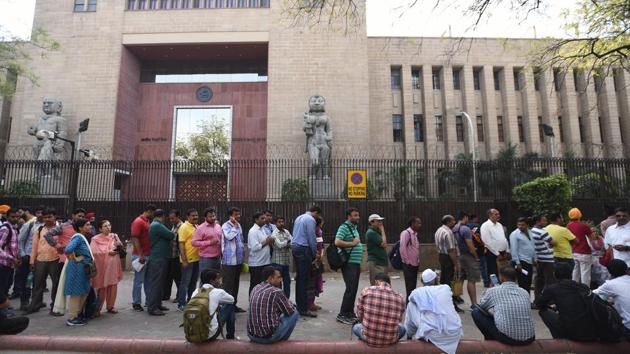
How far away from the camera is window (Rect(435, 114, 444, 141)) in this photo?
83.1 ft

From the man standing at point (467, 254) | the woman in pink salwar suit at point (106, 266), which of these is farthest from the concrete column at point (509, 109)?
the woman in pink salwar suit at point (106, 266)

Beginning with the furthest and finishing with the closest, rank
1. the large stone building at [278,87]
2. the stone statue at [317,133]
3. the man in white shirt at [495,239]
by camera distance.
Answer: the large stone building at [278,87] → the stone statue at [317,133] → the man in white shirt at [495,239]

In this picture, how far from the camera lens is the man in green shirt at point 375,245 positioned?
6.24 metres

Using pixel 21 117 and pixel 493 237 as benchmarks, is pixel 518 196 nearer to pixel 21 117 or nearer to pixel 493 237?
pixel 493 237

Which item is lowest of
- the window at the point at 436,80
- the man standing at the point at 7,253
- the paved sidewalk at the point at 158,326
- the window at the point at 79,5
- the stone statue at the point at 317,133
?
the paved sidewalk at the point at 158,326

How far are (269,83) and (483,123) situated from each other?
15.2 meters

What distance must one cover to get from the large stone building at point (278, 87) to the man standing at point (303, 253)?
13.9 metres

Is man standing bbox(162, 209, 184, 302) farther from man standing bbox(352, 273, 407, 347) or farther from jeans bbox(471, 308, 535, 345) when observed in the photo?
jeans bbox(471, 308, 535, 345)

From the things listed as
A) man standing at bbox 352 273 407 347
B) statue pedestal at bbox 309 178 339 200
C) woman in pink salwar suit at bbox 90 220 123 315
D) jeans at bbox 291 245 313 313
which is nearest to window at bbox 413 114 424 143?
statue pedestal at bbox 309 178 339 200

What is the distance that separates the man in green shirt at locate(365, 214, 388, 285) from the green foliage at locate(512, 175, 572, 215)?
26.3ft

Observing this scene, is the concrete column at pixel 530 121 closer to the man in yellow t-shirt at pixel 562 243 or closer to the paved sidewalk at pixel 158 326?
the man in yellow t-shirt at pixel 562 243

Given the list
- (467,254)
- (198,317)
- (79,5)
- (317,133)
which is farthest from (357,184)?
(79,5)

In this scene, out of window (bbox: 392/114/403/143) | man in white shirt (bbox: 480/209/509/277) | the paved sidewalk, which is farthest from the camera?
window (bbox: 392/114/403/143)

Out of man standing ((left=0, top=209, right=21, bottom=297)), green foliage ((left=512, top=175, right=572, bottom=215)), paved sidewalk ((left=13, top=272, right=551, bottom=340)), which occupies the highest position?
green foliage ((left=512, top=175, right=572, bottom=215))
